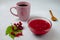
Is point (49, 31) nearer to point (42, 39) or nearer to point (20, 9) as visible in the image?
point (42, 39)

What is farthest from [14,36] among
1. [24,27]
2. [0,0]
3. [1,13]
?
[0,0]

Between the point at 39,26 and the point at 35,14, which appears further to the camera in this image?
the point at 35,14

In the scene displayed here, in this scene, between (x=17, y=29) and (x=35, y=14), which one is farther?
(x=35, y=14)

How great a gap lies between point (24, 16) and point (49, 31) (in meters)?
0.14

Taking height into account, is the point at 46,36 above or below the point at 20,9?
below

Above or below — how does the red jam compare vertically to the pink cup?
below

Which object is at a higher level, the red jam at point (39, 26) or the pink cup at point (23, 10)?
the pink cup at point (23, 10)

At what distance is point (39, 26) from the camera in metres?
0.60

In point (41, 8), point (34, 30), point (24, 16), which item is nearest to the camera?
point (34, 30)

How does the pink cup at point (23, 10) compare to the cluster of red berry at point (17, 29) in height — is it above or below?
above

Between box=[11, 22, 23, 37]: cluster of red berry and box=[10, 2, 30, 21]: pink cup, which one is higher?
box=[10, 2, 30, 21]: pink cup

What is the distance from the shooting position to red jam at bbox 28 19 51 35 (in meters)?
0.58

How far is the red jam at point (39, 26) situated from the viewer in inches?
23.0

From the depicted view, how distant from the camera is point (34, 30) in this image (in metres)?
0.59
